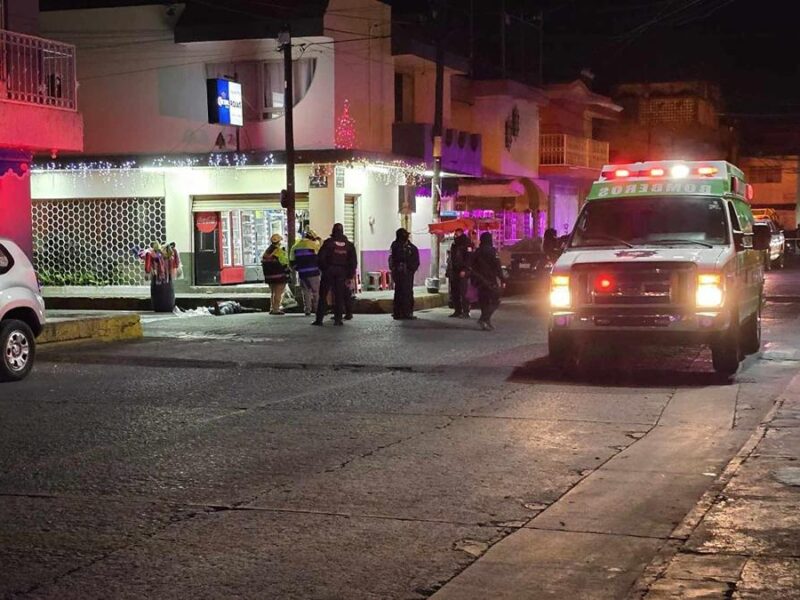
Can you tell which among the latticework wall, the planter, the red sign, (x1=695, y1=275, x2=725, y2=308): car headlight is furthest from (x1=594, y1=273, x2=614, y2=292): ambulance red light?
the latticework wall

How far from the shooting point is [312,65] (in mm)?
28656

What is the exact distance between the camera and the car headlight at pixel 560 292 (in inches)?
524

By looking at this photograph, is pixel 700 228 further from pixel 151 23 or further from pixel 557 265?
pixel 151 23

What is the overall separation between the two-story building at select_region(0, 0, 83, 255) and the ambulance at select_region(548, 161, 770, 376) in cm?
941

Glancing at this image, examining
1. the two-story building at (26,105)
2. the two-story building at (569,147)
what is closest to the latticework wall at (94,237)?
the two-story building at (26,105)

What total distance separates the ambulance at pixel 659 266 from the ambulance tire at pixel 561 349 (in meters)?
0.02

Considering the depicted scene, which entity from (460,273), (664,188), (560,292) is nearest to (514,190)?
(460,273)

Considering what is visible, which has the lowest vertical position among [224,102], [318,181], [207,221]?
[207,221]

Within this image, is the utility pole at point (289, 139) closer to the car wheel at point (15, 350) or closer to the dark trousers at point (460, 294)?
the dark trousers at point (460, 294)

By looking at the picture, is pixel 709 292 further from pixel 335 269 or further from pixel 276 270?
pixel 276 270

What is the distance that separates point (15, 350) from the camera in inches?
532

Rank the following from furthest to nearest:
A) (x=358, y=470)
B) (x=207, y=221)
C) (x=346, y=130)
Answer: (x=207, y=221) < (x=346, y=130) < (x=358, y=470)

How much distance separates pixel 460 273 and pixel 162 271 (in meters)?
6.66

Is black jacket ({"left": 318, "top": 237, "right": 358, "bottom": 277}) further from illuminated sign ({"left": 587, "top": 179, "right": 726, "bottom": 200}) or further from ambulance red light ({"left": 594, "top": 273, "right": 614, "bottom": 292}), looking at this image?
ambulance red light ({"left": 594, "top": 273, "right": 614, "bottom": 292})
